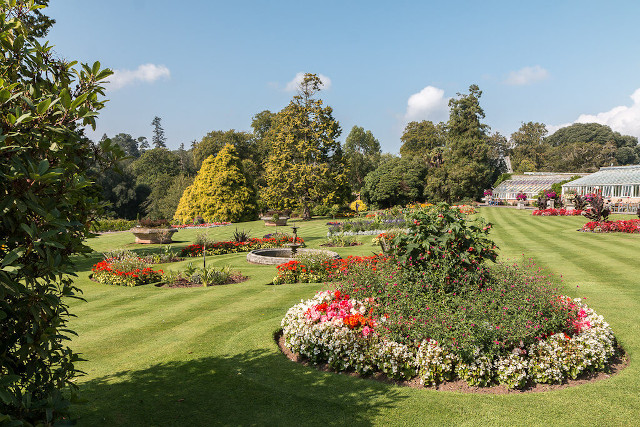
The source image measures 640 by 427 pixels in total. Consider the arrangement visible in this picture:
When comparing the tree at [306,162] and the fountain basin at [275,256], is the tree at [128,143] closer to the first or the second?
the tree at [306,162]

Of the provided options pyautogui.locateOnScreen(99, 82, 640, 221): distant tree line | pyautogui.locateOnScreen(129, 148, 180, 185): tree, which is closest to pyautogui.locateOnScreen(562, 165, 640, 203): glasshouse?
pyautogui.locateOnScreen(99, 82, 640, 221): distant tree line

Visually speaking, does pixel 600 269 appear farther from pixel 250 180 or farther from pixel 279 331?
pixel 250 180

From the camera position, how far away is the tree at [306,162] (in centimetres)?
3791

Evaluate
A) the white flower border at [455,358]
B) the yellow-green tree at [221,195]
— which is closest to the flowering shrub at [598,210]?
the white flower border at [455,358]

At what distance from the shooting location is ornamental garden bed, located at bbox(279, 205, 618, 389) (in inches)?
219

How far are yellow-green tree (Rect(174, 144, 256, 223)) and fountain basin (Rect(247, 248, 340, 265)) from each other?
2280 cm

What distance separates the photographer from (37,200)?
8.65 feet

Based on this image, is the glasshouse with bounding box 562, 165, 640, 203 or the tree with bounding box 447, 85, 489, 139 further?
the tree with bounding box 447, 85, 489, 139

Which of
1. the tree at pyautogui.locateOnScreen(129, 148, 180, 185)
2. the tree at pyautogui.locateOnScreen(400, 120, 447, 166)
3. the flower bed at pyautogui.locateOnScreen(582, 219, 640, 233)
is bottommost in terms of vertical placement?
the flower bed at pyautogui.locateOnScreen(582, 219, 640, 233)

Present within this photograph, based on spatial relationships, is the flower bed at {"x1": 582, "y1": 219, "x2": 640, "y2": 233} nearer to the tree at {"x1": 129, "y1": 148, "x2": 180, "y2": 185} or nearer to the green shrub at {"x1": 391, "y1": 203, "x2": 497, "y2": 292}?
the green shrub at {"x1": 391, "y1": 203, "x2": 497, "y2": 292}

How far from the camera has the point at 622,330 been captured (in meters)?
7.03

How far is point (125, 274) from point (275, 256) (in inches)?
248

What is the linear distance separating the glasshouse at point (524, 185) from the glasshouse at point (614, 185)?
8158mm

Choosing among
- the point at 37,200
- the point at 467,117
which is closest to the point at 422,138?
the point at 467,117
